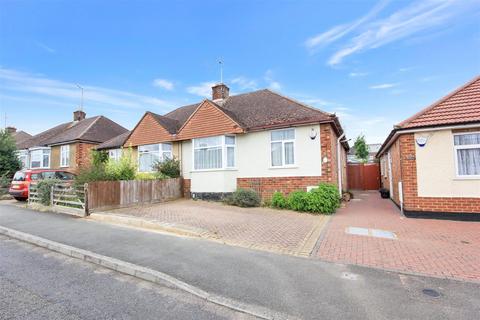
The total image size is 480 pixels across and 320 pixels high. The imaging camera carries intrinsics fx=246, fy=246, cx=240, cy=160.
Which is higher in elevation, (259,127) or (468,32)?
(468,32)

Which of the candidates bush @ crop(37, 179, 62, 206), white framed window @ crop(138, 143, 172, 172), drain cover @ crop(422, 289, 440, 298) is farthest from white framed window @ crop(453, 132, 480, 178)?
bush @ crop(37, 179, 62, 206)

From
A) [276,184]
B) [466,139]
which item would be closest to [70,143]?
[276,184]

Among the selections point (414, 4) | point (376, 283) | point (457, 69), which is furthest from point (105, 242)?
point (457, 69)

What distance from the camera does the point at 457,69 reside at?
12234 mm

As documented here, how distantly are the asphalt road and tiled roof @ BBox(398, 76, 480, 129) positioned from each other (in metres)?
9.65

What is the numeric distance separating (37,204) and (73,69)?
31.9 feet

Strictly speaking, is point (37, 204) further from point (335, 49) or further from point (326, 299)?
point (335, 49)

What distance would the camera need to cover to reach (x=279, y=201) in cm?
1133

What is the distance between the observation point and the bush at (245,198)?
1180cm

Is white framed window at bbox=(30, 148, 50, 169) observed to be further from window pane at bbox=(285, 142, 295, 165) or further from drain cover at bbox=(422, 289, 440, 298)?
drain cover at bbox=(422, 289, 440, 298)

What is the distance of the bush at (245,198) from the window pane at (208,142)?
300 centimetres

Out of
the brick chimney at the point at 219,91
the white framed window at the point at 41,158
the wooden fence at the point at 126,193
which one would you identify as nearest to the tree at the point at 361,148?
the brick chimney at the point at 219,91

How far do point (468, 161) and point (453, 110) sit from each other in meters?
1.91

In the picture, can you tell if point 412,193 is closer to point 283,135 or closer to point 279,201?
point 279,201
